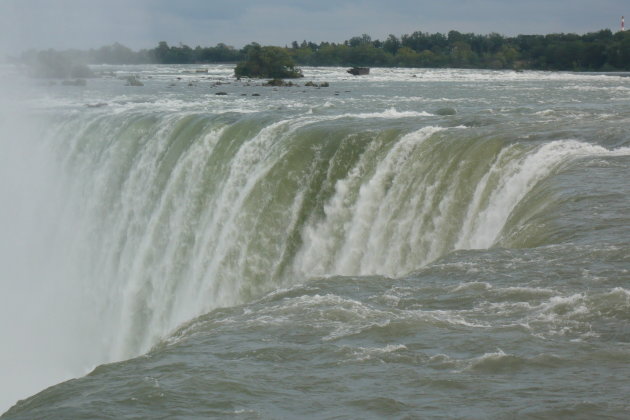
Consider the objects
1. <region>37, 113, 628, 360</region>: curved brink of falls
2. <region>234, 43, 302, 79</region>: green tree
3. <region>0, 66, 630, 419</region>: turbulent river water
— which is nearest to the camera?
<region>0, 66, 630, 419</region>: turbulent river water

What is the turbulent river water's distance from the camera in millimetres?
7707

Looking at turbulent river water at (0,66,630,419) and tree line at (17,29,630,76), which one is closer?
turbulent river water at (0,66,630,419)

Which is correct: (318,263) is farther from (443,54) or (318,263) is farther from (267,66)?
(443,54)

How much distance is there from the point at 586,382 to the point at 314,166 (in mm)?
12032

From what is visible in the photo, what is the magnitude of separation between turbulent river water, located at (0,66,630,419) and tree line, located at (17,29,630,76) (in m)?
54.8

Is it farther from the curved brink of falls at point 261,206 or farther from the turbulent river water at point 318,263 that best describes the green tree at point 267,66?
the curved brink of falls at point 261,206

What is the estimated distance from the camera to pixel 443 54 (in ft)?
433

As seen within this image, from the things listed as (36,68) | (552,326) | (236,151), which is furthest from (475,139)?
(36,68)

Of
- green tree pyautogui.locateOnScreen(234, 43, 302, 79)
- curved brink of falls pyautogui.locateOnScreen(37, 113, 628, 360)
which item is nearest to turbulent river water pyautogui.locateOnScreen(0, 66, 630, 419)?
curved brink of falls pyautogui.locateOnScreen(37, 113, 628, 360)

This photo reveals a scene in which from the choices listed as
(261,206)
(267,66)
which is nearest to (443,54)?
(267,66)

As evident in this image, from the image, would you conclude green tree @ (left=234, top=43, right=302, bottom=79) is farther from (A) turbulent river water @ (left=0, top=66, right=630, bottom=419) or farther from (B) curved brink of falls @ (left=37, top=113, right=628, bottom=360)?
(B) curved brink of falls @ (left=37, top=113, right=628, bottom=360)

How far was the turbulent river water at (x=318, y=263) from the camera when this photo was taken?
771 cm

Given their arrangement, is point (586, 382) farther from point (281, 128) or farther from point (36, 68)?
point (36, 68)

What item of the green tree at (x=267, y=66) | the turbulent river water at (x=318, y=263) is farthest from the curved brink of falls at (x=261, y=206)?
the green tree at (x=267, y=66)
